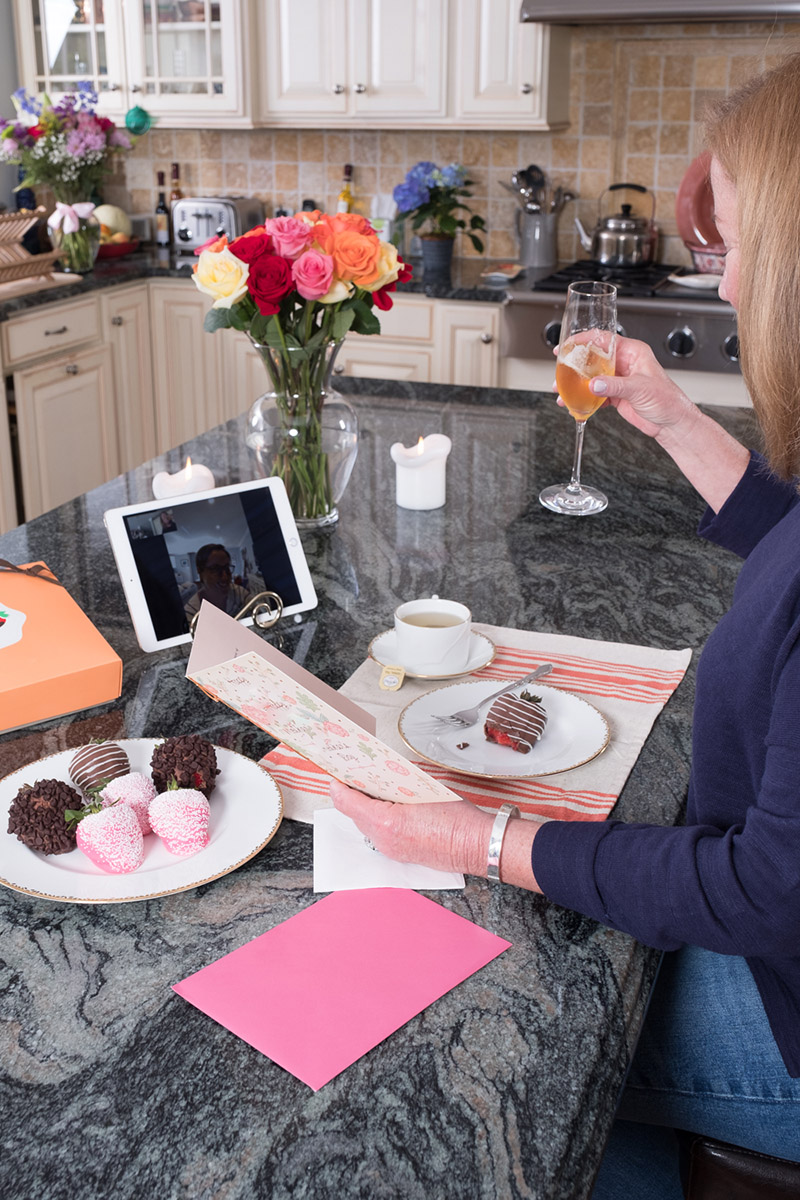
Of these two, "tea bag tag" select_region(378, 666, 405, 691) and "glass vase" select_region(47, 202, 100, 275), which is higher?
"glass vase" select_region(47, 202, 100, 275)

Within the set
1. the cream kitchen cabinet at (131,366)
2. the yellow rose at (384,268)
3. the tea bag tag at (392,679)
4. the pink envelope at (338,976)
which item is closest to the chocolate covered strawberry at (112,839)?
the pink envelope at (338,976)

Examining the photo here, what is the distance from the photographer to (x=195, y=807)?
0.87 m

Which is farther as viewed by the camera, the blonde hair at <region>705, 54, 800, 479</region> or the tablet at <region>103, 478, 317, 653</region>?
the tablet at <region>103, 478, 317, 653</region>

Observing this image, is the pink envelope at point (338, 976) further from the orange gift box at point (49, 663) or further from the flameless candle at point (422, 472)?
the flameless candle at point (422, 472)

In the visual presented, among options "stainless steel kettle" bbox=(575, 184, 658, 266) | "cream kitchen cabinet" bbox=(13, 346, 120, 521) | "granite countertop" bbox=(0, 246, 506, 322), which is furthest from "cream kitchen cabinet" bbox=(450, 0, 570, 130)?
"cream kitchen cabinet" bbox=(13, 346, 120, 521)

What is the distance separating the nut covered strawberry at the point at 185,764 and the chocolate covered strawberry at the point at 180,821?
4cm

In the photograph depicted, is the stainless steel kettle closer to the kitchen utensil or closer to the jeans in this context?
the kitchen utensil

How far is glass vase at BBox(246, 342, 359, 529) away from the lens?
1.55 metres

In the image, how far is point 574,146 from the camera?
3.85 m

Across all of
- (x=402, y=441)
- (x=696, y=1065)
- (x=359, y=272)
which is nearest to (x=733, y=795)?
(x=696, y=1065)

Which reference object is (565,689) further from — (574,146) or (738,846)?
(574,146)

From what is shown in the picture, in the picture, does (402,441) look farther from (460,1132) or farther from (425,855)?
(460,1132)

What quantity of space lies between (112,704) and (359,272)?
0.67m

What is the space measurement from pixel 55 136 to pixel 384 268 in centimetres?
281
